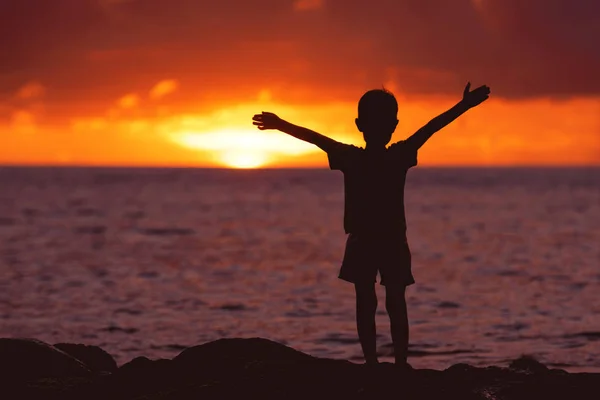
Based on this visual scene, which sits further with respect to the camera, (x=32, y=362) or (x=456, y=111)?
(x=32, y=362)

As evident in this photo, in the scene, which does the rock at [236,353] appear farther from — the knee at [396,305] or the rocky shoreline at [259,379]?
the knee at [396,305]

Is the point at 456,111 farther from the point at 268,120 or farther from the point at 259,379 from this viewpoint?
the point at 259,379

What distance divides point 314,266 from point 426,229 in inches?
1089

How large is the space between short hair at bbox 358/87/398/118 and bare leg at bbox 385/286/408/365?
1.60 metres

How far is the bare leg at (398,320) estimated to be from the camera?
843 centimetres

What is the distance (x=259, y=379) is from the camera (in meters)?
8.52

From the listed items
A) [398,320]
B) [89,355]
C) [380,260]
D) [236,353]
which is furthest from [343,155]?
[89,355]

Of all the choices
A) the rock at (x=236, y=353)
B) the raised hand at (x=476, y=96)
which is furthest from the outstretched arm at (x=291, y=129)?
the rock at (x=236, y=353)

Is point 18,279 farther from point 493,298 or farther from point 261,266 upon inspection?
point 493,298

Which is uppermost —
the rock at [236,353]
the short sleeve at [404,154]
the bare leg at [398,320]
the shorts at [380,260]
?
the short sleeve at [404,154]

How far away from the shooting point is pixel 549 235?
58625mm

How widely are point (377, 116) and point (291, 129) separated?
2.54 feet

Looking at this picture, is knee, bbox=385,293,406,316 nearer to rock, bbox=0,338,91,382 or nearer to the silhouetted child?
the silhouetted child

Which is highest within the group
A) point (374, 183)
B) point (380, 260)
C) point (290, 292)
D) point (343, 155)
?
point (343, 155)
